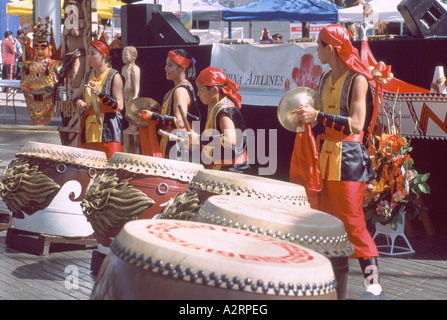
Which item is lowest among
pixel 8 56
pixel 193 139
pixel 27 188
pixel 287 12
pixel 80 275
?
pixel 8 56

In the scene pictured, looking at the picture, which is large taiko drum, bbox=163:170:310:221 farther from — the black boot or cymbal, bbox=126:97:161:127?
cymbal, bbox=126:97:161:127

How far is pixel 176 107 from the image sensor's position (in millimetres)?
6125

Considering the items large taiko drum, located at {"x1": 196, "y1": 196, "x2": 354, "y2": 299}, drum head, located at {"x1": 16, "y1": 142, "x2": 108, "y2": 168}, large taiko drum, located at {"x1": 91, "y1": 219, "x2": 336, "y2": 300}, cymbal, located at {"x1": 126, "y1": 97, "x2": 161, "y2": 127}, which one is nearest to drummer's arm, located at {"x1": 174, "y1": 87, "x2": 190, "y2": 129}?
cymbal, located at {"x1": 126, "y1": 97, "x2": 161, "y2": 127}

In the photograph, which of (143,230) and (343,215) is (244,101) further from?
(143,230)

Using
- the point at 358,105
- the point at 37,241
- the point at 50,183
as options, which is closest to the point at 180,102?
the point at 50,183

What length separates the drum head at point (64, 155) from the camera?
18.1 feet

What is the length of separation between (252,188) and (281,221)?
2.14 ft

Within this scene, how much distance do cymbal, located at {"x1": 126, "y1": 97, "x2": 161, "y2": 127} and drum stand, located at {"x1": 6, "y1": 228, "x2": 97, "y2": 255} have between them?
1157 mm

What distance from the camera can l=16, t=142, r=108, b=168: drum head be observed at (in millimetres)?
5523

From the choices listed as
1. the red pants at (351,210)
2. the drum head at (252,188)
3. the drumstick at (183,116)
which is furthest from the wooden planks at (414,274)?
the drumstick at (183,116)

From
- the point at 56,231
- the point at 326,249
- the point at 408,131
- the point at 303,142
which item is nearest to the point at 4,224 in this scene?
the point at 56,231

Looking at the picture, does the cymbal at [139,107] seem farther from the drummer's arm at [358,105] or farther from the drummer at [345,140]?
the drummer's arm at [358,105]

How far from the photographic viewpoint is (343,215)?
4480mm

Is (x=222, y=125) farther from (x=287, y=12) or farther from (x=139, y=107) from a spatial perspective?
(x=287, y=12)
